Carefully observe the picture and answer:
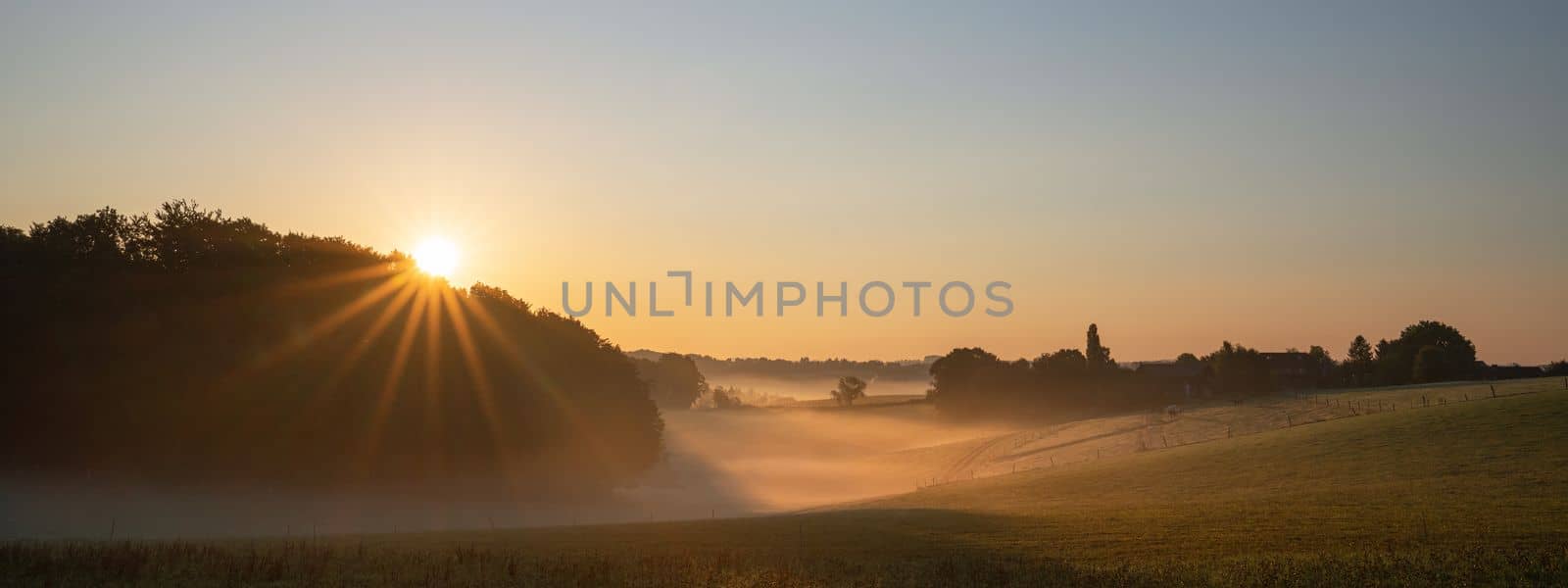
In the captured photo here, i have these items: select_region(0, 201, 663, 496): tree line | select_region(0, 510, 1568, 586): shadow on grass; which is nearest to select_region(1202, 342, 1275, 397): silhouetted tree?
select_region(0, 201, 663, 496): tree line

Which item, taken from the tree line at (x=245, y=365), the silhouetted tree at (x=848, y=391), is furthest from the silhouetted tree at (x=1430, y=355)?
the tree line at (x=245, y=365)

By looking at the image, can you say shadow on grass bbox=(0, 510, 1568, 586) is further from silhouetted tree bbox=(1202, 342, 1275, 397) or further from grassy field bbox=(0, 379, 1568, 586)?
silhouetted tree bbox=(1202, 342, 1275, 397)

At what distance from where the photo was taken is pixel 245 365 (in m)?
52.6

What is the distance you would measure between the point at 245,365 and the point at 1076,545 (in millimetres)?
43839

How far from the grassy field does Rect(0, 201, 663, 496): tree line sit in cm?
2459

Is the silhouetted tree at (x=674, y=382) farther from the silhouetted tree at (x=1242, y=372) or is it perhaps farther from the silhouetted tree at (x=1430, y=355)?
the silhouetted tree at (x=1430, y=355)

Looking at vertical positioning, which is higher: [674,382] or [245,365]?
[674,382]

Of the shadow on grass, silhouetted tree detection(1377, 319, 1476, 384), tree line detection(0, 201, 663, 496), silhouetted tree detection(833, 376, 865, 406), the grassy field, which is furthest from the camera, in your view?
silhouetted tree detection(833, 376, 865, 406)

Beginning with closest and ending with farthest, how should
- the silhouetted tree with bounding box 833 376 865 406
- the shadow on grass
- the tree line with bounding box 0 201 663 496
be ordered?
1. the shadow on grass
2. the tree line with bounding box 0 201 663 496
3. the silhouetted tree with bounding box 833 376 865 406

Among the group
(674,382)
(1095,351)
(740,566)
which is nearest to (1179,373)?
(1095,351)

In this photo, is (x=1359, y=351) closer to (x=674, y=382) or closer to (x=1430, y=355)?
(x=1430, y=355)

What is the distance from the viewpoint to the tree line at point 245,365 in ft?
165

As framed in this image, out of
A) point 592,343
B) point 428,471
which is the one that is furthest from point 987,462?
point 428,471

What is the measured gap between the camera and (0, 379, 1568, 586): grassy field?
65.5 ft
